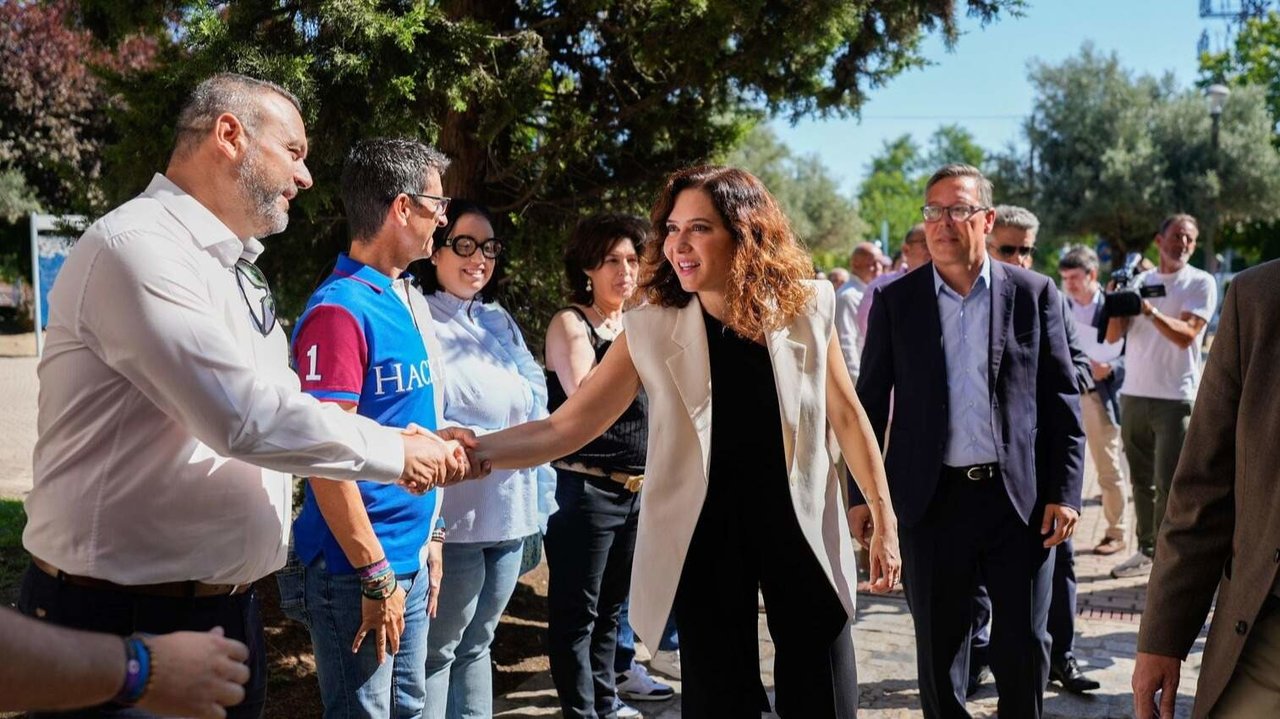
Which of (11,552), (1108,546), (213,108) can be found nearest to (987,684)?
(1108,546)

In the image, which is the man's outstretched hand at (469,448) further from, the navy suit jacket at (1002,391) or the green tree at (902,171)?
the green tree at (902,171)

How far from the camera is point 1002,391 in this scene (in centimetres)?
404

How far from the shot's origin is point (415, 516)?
313 centimetres

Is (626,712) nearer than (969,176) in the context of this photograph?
No

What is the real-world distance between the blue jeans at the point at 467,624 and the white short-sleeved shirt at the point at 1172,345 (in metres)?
5.35

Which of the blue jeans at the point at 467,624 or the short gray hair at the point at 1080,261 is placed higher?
the short gray hair at the point at 1080,261

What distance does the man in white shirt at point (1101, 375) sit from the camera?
321 inches

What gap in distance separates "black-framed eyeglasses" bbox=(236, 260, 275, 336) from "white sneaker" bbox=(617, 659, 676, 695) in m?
3.20

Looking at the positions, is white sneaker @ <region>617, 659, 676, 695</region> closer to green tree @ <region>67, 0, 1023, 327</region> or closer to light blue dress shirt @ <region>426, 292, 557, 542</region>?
light blue dress shirt @ <region>426, 292, 557, 542</region>

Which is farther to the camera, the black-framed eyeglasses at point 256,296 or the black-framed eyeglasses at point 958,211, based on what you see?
the black-framed eyeglasses at point 958,211

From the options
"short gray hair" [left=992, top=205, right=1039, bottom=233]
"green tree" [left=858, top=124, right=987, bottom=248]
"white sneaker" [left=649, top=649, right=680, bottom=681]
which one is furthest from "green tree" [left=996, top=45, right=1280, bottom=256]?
"green tree" [left=858, top=124, right=987, bottom=248]

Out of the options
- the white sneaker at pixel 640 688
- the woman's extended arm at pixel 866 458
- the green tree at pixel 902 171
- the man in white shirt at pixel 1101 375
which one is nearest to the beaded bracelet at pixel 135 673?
the woman's extended arm at pixel 866 458

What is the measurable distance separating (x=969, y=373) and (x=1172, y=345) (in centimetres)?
402

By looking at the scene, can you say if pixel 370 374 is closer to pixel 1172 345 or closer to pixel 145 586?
pixel 145 586
